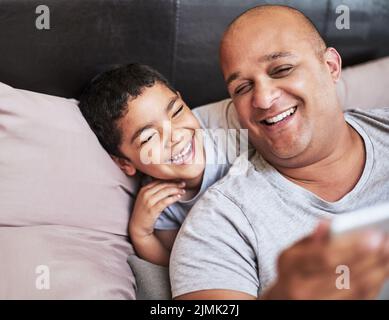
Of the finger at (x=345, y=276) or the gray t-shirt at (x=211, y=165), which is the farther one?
the gray t-shirt at (x=211, y=165)

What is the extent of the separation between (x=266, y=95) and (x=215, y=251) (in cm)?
33

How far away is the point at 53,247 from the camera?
1062mm

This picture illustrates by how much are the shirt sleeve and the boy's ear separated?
243 mm

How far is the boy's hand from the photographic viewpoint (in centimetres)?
118

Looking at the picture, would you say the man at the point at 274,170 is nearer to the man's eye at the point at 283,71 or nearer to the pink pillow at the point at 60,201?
the man's eye at the point at 283,71

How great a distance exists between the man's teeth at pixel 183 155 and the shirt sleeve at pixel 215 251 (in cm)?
13

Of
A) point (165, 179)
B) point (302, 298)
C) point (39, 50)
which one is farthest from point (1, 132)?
point (302, 298)

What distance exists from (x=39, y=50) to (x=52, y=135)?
265 millimetres

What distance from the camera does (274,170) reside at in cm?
115

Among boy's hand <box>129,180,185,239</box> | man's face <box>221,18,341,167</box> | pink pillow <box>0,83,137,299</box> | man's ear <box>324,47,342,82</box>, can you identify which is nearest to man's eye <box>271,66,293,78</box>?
man's face <box>221,18,341,167</box>

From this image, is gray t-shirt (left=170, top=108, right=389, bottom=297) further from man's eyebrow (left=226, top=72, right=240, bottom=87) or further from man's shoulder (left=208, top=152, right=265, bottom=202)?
man's eyebrow (left=226, top=72, right=240, bottom=87)

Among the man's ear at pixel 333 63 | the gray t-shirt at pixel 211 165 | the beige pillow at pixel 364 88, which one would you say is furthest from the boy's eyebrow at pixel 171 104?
the beige pillow at pixel 364 88

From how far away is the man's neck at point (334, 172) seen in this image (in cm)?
114
